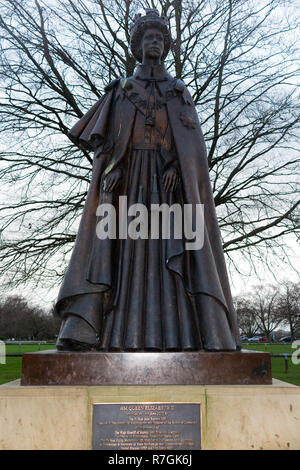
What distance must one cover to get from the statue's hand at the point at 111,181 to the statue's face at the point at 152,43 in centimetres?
142

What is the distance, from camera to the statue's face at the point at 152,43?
15.1 ft

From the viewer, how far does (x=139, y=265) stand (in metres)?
3.87

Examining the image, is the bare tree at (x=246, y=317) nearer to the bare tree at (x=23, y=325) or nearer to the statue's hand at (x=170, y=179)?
the bare tree at (x=23, y=325)

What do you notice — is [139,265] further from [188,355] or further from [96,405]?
[96,405]

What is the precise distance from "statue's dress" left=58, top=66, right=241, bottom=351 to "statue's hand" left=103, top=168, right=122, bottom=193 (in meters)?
0.04

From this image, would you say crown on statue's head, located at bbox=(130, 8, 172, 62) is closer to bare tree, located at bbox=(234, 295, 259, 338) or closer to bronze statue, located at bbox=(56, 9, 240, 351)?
bronze statue, located at bbox=(56, 9, 240, 351)

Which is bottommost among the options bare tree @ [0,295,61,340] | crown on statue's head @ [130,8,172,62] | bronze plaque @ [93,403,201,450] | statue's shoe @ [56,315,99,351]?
bronze plaque @ [93,403,201,450]

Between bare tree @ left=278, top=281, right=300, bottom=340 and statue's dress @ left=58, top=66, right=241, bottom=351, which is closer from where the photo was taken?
statue's dress @ left=58, top=66, right=241, bottom=351

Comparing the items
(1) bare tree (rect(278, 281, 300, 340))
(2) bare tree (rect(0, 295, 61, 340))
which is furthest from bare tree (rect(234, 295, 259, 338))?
(2) bare tree (rect(0, 295, 61, 340))

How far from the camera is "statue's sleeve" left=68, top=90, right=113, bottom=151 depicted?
4332 millimetres

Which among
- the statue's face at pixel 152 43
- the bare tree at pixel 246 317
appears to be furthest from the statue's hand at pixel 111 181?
the bare tree at pixel 246 317
